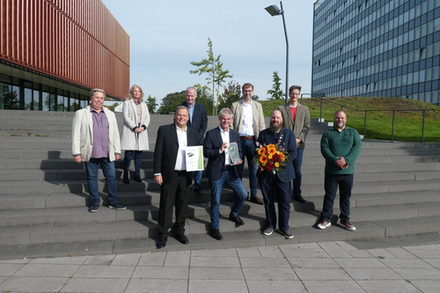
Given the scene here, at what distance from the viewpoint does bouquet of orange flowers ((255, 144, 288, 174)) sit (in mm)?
4359

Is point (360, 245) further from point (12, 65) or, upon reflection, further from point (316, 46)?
point (316, 46)

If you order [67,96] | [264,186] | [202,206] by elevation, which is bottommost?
[202,206]

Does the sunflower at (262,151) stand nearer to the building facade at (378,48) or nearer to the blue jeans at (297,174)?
the blue jeans at (297,174)

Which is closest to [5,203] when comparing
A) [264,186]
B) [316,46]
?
[264,186]

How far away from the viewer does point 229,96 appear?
2583cm

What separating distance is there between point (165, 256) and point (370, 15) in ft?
207

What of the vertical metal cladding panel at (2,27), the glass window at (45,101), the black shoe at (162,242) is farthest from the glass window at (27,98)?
the black shoe at (162,242)

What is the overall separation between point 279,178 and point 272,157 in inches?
15.0

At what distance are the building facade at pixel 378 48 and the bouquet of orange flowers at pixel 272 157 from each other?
44.8 m

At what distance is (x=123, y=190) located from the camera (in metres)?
5.71

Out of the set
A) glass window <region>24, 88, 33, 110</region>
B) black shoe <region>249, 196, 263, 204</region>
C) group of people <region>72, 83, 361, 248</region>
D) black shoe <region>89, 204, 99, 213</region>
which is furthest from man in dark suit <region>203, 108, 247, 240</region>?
glass window <region>24, 88, 33, 110</region>

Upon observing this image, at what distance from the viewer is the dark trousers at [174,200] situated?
4273 mm

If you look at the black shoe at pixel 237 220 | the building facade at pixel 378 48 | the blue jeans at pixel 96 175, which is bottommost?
the black shoe at pixel 237 220

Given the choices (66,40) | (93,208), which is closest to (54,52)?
(66,40)
